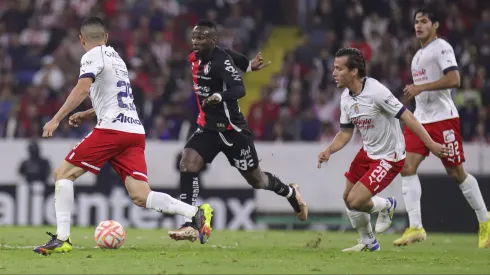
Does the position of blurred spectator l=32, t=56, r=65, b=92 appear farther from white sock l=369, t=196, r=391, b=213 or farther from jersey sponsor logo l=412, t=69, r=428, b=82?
white sock l=369, t=196, r=391, b=213

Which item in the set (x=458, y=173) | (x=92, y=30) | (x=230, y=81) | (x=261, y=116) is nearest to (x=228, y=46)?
(x=261, y=116)

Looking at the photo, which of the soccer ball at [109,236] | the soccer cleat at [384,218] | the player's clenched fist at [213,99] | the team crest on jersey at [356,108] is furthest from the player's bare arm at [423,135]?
the soccer ball at [109,236]

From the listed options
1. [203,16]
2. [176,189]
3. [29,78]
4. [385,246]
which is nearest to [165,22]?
[203,16]

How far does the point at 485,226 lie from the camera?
39.9ft

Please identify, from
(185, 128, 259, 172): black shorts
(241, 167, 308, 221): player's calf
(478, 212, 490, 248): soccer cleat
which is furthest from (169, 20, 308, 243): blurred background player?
(478, 212, 490, 248): soccer cleat

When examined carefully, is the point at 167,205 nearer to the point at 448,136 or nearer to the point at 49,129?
the point at 49,129

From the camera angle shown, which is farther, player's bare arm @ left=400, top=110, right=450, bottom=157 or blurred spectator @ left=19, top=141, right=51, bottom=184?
blurred spectator @ left=19, top=141, right=51, bottom=184

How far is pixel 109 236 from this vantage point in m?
10.5

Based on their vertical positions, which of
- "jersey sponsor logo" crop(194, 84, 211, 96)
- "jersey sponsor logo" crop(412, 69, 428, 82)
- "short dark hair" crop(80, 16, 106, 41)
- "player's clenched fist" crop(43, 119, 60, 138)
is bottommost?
"player's clenched fist" crop(43, 119, 60, 138)

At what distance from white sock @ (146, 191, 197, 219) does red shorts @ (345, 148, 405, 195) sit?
2073 mm

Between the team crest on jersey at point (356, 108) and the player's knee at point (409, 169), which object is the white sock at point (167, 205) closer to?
the team crest on jersey at point (356, 108)

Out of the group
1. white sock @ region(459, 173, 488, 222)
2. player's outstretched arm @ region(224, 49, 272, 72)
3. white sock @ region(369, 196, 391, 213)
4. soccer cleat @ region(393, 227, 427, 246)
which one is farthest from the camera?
white sock @ region(459, 173, 488, 222)

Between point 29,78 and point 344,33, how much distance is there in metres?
7.60

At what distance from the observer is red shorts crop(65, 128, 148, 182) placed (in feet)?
33.0
